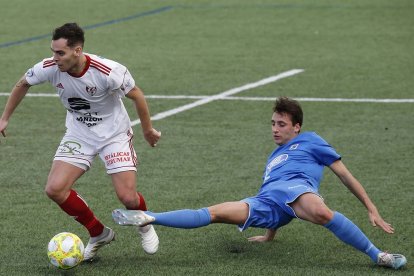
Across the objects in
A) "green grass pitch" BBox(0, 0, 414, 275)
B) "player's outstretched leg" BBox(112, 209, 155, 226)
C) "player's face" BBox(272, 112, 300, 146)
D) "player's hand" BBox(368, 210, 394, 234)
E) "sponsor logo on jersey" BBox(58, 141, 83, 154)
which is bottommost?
"green grass pitch" BBox(0, 0, 414, 275)

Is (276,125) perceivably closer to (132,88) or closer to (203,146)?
(132,88)

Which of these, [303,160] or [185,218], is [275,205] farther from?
[185,218]

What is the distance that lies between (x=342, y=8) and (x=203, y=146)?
1185 cm

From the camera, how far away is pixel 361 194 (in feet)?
24.1

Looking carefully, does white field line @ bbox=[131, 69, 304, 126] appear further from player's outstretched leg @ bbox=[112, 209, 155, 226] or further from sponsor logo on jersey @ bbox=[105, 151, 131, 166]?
player's outstretched leg @ bbox=[112, 209, 155, 226]

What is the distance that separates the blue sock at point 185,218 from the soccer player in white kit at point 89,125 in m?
0.41

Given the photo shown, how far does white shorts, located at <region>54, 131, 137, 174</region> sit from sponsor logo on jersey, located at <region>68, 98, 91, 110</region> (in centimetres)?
22

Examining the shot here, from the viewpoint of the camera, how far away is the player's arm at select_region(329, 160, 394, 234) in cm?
712

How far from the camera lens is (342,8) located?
22469 millimetres

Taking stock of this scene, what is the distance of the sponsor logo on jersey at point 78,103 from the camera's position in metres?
7.70

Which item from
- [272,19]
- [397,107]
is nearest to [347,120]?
[397,107]

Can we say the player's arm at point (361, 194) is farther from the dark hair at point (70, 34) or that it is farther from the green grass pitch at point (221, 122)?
the dark hair at point (70, 34)

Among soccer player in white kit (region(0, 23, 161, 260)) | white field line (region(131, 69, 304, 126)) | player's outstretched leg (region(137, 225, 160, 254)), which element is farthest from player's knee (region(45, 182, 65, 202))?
white field line (region(131, 69, 304, 126))

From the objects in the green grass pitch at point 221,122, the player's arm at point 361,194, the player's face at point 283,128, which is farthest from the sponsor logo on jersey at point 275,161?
the green grass pitch at point 221,122
